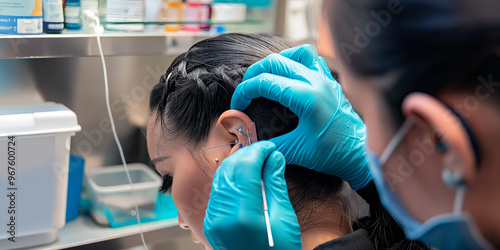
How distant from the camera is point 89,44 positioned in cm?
141

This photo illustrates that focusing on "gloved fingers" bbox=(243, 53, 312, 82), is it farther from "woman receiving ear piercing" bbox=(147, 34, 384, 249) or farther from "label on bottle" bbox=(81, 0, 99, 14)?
"label on bottle" bbox=(81, 0, 99, 14)

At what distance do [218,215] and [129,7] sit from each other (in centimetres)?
85

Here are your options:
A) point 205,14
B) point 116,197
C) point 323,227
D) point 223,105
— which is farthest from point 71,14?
point 323,227

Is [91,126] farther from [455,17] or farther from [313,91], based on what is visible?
[455,17]

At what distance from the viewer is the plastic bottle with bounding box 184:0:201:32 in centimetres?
160

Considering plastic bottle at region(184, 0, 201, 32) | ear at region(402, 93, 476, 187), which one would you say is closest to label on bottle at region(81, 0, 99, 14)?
plastic bottle at region(184, 0, 201, 32)

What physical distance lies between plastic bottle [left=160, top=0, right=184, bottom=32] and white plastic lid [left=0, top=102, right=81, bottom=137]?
1.41 ft

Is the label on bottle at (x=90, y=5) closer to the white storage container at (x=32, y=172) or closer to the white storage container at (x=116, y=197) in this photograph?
the white storage container at (x=32, y=172)

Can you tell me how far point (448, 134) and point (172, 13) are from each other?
1221 millimetres

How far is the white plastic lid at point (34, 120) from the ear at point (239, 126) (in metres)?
0.57

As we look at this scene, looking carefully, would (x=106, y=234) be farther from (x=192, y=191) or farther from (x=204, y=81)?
(x=204, y=81)

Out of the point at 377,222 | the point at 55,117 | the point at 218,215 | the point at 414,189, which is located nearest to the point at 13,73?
the point at 55,117

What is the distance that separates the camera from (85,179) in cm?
160

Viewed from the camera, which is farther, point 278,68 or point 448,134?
point 278,68
